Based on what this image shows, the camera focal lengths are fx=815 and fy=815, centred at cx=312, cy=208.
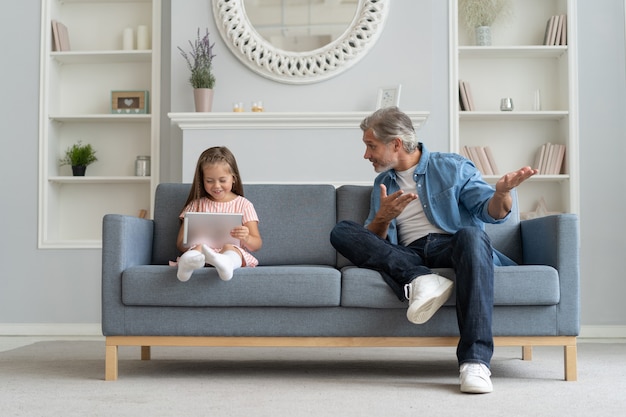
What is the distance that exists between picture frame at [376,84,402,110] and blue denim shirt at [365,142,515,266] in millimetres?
1567

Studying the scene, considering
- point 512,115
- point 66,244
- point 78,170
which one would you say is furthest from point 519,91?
point 66,244

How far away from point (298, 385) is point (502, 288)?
0.77 metres

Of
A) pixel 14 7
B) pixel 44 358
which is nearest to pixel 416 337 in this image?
pixel 44 358

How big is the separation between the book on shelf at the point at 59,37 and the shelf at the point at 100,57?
0.06 metres

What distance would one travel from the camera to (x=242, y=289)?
9.36ft

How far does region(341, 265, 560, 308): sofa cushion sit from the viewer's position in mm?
2809

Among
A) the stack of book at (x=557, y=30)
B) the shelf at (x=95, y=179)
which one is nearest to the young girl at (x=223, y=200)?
the shelf at (x=95, y=179)

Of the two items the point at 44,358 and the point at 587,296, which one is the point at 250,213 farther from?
the point at 587,296

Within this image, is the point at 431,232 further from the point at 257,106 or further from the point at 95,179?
the point at 95,179

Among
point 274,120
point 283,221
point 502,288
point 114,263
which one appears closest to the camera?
point 502,288

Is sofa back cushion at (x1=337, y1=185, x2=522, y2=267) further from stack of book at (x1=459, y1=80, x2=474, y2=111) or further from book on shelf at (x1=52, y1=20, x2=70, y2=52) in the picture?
book on shelf at (x1=52, y1=20, x2=70, y2=52)

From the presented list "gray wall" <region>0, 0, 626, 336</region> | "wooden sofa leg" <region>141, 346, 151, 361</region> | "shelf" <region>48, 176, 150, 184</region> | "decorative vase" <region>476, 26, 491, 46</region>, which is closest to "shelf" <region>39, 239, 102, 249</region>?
"gray wall" <region>0, 0, 626, 336</region>

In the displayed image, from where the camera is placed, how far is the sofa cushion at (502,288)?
2.81 m

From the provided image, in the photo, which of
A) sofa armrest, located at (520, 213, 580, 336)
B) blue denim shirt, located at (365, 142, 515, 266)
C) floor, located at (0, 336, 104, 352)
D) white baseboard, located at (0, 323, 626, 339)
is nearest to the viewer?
sofa armrest, located at (520, 213, 580, 336)
